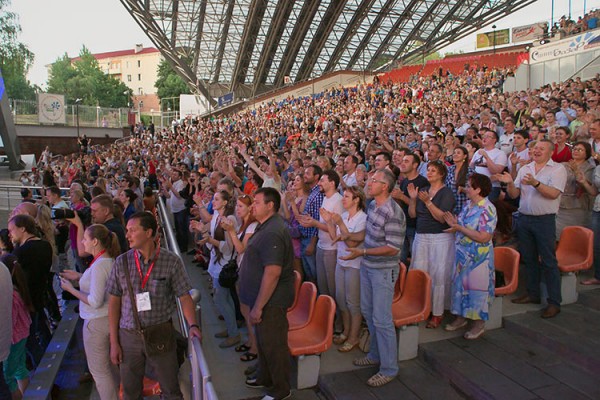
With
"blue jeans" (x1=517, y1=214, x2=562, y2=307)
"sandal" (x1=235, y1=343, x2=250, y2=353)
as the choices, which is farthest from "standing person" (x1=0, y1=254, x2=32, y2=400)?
"blue jeans" (x1=517, y1=214, x2=562, y2=307)

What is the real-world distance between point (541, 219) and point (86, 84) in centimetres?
7986

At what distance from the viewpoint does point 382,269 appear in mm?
3951

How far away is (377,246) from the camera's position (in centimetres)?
398

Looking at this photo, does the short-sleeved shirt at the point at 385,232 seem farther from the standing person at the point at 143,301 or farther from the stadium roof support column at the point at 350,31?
the stadium roof support column at the point at 350,31

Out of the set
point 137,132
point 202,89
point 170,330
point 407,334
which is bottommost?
point 407,334

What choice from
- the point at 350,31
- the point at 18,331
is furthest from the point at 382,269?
the point at 350,31

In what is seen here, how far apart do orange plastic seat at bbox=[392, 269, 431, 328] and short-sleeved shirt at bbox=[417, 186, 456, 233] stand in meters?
0.44

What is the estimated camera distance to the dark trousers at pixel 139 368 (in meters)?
3.43

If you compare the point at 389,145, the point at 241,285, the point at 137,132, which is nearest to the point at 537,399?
the point at 241,285

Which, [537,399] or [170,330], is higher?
[170,330]

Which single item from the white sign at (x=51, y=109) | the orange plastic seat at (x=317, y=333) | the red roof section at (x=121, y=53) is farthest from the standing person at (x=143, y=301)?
the red roof section at (x=121, y=53)

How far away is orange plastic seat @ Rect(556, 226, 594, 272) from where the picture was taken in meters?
5.00

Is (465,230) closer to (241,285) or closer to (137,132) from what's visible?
(241,285)

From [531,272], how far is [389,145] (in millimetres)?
5406
